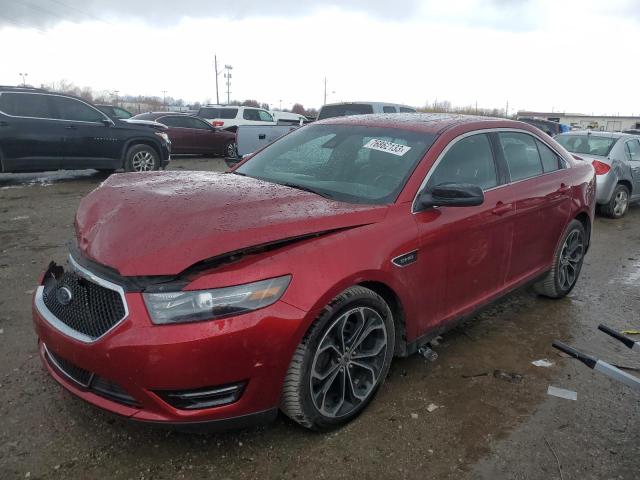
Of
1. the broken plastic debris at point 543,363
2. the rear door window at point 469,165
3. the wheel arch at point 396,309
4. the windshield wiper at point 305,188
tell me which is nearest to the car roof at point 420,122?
the rear door window at point 469,165

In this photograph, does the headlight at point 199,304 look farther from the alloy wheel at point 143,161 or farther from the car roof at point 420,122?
the alloy wheel at point 143,161

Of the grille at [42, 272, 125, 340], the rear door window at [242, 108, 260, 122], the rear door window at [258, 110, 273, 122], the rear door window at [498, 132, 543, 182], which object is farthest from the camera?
the rear door window at [258, 110, 273, 122]

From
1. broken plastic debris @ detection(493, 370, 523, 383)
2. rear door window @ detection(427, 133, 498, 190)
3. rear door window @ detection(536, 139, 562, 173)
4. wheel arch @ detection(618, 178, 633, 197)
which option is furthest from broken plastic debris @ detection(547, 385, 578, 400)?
wheel arch @ detection(618, 178, 633, 197)

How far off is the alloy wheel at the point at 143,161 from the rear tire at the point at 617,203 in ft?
29.7

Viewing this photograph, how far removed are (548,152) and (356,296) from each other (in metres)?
2.85

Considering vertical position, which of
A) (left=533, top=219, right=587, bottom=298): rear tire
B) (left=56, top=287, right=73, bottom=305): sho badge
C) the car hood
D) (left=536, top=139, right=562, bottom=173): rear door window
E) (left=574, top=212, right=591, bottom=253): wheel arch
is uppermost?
(left=536, top=139, right=562, bottom=173): rear door window

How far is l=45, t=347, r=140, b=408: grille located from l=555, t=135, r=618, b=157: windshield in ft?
30.6

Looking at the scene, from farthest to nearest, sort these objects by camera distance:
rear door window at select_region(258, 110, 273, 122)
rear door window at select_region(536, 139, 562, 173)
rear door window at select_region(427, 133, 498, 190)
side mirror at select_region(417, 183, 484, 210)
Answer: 1. rear door window at select_region(258, 110, 273, 122)
2. rear door window at select_region(536, 139, 562, 173)
3. rear door window at select_region(427, 133, 498, 190)
4. side mirror at select_region(417, 183, 484, 210)

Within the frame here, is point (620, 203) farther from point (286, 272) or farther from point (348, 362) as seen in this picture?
point (286, 272)

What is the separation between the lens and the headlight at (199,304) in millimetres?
2129

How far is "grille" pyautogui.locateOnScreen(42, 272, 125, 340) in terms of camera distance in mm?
2213

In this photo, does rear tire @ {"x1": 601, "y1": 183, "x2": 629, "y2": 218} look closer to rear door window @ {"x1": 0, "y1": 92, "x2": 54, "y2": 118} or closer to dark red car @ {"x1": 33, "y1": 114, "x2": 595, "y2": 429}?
dark red car @ {"x1": 33, "y1": 114, "x2": 595, "y2": 429}

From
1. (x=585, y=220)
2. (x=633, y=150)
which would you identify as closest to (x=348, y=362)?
(x=585, y=220)

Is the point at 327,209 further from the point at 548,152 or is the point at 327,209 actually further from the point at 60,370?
the point at 548,152
